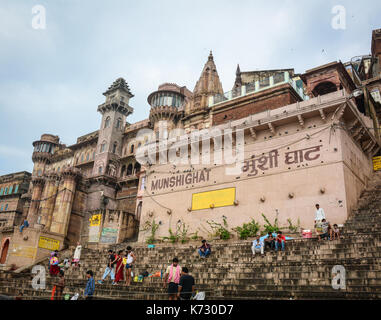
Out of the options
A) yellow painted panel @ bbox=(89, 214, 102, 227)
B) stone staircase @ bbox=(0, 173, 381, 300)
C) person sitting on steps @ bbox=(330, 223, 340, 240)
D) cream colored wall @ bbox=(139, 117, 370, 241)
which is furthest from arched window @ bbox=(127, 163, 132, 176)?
person sitting on steps @ bbox=(330, 223, 340, 240)

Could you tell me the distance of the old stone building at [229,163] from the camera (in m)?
16.5

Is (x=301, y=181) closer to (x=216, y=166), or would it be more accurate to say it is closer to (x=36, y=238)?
(x=216, y=166)

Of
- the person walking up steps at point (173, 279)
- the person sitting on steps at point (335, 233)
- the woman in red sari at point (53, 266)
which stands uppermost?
the person sitting on steps at point (335, 233)

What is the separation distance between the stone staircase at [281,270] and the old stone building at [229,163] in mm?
2926

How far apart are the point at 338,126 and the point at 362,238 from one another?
6.61 metres

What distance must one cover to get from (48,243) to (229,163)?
545 inches

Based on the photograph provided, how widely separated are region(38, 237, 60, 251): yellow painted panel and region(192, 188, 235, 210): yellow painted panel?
36.3 ft

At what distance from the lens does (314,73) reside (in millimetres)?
22375

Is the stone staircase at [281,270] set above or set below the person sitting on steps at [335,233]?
below

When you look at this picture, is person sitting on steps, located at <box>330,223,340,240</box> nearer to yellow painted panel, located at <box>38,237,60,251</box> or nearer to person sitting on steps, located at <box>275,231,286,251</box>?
person sitting on steps, located at <box>275,231,286,251</box>

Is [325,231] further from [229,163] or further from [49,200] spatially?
[49,200]

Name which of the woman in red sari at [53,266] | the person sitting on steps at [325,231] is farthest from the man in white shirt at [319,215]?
the woman in red sari at [53,266]

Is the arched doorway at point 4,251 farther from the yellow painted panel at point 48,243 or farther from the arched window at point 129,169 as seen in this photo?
the arched window at point 129,169
